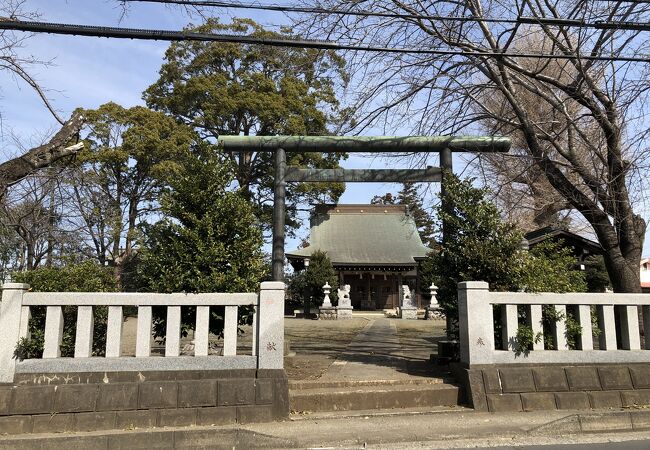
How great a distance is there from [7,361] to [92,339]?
94 cm

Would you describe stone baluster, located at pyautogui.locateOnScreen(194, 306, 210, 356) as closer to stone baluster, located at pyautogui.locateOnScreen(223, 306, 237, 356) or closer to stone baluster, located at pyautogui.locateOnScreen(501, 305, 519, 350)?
stone baluster, located at pyautogui.locateOnScreen(223, 306, 237, 356)

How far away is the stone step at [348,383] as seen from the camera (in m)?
6.66

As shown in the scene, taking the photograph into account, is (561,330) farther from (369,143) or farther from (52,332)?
(52,332)

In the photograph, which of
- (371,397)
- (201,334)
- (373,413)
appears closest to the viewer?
(201,334)

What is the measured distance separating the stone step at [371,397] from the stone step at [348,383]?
0.05 metres

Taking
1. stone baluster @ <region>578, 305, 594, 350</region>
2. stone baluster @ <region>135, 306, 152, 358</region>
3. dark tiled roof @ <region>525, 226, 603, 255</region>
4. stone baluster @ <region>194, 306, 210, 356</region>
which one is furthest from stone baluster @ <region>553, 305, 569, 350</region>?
dark tiled roof @ <region>525, 226, 603, 255</region>

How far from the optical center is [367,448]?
17.2 ft

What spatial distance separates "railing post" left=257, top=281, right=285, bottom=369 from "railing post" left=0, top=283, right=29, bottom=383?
2946 mm

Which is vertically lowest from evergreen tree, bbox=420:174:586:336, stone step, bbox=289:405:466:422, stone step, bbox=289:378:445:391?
stone step, bbox=289:405:466:422

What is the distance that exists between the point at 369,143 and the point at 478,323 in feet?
13.8

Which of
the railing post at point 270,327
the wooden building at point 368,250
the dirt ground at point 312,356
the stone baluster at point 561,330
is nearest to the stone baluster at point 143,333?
the railing post at point 270,327

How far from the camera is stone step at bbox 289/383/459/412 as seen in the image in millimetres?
6281

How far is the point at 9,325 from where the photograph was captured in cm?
566

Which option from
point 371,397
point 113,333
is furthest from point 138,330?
point 371,397
